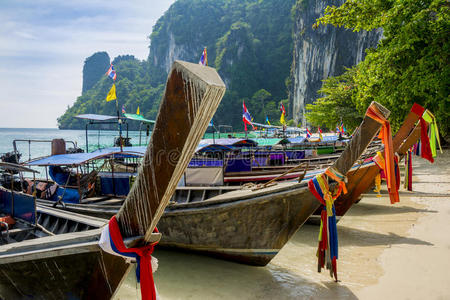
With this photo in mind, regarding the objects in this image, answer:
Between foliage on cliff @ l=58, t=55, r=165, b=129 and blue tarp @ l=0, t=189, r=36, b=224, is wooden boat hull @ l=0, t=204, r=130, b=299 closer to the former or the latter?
blue tarp @ l=0, t=189, r=36, b=224

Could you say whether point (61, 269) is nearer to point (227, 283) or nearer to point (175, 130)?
point (175, 130)

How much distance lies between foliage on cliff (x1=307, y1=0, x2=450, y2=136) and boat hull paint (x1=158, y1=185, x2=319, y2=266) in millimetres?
8178

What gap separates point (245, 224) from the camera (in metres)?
5.23

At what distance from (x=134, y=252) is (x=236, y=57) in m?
97.7

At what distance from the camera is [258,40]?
9512cm

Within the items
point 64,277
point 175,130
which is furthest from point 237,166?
point 175,130

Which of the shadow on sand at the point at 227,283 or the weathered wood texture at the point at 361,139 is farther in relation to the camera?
the shadow on sand at the point at 227,283

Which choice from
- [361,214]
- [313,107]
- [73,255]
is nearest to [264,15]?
[313,107]

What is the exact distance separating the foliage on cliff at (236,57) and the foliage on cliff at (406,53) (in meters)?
68.7

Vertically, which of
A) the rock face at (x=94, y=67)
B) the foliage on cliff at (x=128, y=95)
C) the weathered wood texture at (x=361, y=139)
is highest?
the rock face at (x=94, y=67)

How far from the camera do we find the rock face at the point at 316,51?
44312mm

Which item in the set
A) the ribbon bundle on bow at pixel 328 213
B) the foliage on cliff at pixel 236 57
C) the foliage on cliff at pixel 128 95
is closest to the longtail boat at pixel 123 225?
the ribbon bundle on bow at pixel 328 213

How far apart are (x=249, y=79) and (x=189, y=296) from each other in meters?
91.8

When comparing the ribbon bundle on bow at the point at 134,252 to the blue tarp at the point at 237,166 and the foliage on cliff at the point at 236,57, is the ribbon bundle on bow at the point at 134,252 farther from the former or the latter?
the foliage on cliff at the point at 236,57
